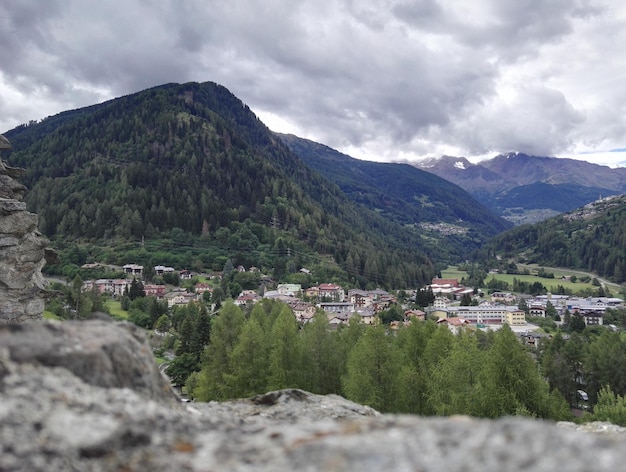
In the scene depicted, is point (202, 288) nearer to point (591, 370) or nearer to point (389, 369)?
point (591, 370)

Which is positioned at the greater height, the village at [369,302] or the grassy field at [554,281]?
the grassy field at [554,281]

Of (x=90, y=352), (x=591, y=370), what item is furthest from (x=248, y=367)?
(x=591, y=370)

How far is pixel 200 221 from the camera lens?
154 metres

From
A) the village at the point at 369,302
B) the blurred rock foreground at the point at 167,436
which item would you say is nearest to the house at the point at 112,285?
the village at the point at 369,302

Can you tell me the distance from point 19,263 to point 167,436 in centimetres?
1963

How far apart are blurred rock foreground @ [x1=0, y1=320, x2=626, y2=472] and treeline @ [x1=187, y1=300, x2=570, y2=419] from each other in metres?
17.3

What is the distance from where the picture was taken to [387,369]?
76.2 feet

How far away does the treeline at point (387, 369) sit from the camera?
1966 centimetres

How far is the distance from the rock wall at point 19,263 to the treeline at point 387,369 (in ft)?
37.1

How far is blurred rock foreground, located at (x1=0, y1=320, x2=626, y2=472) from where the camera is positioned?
3.47 metres

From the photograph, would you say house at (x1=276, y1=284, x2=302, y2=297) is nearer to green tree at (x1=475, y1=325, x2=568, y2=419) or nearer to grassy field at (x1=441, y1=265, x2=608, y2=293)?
grassy field at (x1=441, y1=265, x2=608, y2=293)

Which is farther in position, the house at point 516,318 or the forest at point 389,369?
the house at point 516,318

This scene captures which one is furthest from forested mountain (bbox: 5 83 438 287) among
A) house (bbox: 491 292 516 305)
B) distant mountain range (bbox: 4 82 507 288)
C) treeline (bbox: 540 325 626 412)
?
treeline (bbox: 540 325 626 412)

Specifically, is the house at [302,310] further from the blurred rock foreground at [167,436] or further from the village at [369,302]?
the blurred rock foreground at [167,436]
